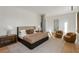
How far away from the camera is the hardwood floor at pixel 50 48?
89.0 inches

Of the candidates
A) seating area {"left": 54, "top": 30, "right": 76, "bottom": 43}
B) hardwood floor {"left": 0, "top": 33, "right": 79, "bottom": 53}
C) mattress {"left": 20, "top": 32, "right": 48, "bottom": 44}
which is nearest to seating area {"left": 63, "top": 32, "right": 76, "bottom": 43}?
seating area {"left": 54, "top": 30, "right": 76, "bottom": 43}

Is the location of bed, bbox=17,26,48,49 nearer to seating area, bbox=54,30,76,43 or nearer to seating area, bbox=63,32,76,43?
seating area, bbox=54,30,76,43

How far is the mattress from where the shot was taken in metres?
2.37

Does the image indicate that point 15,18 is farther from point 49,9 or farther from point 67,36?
point 67,36

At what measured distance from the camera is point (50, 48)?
2.33 metres

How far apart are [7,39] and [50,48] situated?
4.01 feet

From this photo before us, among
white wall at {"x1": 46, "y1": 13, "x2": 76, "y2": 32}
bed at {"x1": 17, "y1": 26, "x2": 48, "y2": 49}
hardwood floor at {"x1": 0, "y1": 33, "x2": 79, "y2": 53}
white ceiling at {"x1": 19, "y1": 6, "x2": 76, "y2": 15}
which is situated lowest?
hardwood floor at {"x1": 0, "y1": 33, "x2": 79, "y2": 53}

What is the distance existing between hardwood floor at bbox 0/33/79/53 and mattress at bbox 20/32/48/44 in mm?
195

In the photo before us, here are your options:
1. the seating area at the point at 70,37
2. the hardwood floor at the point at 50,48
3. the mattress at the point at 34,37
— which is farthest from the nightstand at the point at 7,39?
the seating area at the point at 70,37
